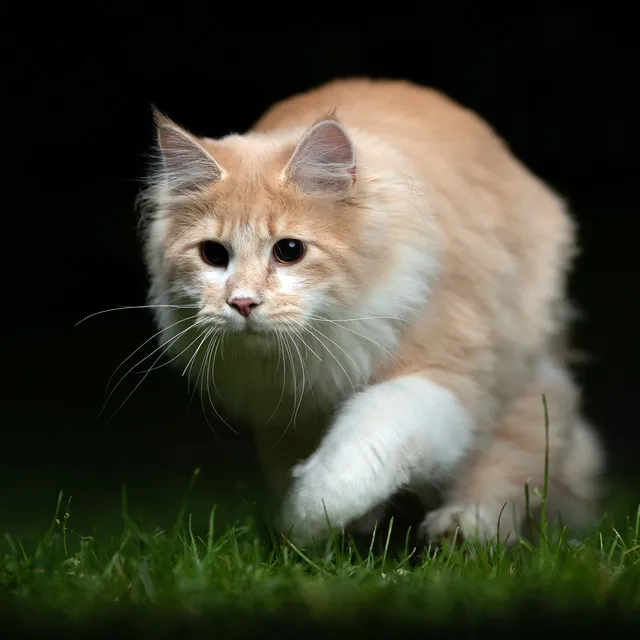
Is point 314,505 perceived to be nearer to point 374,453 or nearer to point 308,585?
point 374,453

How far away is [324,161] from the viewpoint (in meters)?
2.66

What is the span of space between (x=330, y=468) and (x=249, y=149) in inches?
33.2

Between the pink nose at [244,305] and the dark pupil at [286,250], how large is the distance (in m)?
0.18

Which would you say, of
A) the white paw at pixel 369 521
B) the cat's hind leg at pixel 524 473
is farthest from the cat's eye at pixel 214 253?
the cat's hind leg at pixel 524 473

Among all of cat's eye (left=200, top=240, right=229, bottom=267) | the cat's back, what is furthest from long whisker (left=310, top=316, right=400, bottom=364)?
the cat's back

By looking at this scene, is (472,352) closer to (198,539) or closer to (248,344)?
(248,344)

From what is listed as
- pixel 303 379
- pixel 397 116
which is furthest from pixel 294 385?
pixel 397 116

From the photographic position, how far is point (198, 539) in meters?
2.82

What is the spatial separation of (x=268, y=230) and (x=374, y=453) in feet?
1.94

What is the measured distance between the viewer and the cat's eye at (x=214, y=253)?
2.69 metres

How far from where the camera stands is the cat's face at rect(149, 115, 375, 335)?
255cm

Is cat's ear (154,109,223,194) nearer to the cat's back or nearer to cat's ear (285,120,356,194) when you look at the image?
cat's ear (285,120,356,194)

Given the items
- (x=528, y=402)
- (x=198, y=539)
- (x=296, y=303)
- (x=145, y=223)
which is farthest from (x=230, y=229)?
(x=528, y=402)

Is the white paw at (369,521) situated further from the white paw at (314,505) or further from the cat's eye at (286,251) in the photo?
the cat's eye at (286,251)
